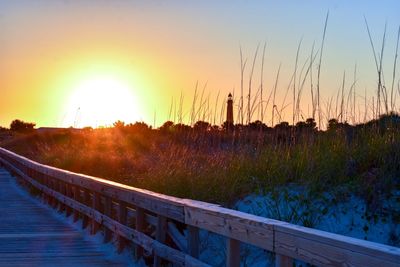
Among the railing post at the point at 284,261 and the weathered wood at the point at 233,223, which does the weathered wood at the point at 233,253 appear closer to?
the weathered wood at the point at 233,223

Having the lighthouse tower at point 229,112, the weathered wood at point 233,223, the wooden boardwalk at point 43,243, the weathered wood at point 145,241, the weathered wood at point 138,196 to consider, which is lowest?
the wooden boardwalk at point 43,243

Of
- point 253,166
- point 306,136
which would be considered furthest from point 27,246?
point 306,136

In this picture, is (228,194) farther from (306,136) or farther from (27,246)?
(27,246)

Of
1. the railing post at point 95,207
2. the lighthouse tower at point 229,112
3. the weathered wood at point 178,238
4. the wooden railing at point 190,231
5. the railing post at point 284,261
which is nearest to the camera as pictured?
the wooden railing at point 190,231

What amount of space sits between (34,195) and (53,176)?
170 inches

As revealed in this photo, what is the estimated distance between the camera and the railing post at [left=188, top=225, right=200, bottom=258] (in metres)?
6.10

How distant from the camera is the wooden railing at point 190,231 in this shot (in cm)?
366

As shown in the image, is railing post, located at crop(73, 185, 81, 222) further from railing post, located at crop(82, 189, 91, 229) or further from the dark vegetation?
the dark vegetation

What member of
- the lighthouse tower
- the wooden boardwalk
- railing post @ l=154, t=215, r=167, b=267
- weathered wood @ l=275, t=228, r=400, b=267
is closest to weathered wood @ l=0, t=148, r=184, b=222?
railing post @ l=154, t=215, r=167, b=267

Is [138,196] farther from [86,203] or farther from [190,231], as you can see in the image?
[86,203]

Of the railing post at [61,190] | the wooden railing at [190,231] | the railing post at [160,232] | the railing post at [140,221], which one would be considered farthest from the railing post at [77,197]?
the railing post at [160,232]

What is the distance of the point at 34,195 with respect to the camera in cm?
1812

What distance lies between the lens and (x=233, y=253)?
514 cm

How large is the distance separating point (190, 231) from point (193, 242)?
110 millimetres
